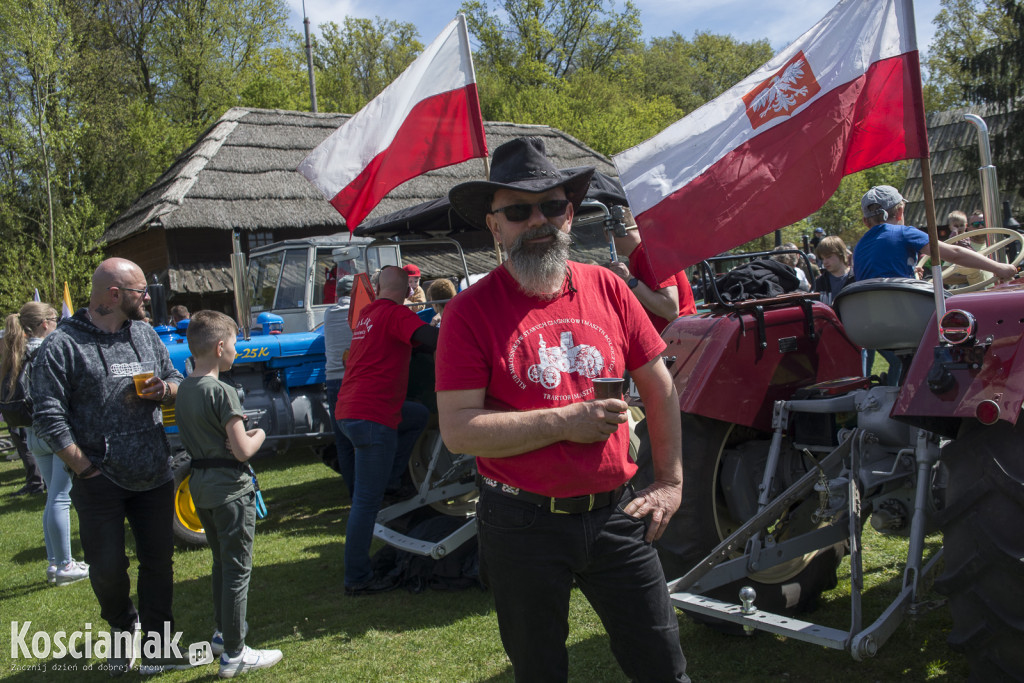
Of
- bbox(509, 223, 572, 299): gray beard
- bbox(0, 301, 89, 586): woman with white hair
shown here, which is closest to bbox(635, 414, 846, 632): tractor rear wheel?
bbox(509, 223, 572, 299): gray beard

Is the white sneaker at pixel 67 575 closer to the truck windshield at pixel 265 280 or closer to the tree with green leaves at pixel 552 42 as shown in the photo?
the truck windshield at pixel 265 280

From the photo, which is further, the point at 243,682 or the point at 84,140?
the point at 84,140

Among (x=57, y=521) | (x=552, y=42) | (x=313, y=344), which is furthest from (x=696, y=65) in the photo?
(x=57, y=521)

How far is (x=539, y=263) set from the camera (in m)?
A: 2.30

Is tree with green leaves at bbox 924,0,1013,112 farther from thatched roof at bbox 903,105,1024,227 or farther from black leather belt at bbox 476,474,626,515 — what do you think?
black leather belt at bbox 476,474,626,515

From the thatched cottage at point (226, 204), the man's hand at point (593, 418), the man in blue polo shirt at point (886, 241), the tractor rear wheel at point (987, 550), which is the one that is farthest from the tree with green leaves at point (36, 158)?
the tractor rear wheel at point (987, 550)

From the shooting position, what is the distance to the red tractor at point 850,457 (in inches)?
94.7

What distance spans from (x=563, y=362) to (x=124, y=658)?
3150 mm

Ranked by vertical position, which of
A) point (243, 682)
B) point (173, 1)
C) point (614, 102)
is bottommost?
point (243, 682)

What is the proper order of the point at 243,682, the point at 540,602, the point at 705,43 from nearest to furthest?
the point at 540,602 < the point at 243,682 < the point at 705,43

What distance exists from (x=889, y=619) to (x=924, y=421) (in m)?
0.63

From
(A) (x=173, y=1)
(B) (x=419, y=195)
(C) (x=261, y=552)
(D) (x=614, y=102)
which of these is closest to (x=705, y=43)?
(D) (x=614, y=102)

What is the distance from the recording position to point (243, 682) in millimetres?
3816

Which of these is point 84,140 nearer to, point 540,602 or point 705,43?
point 540,602
